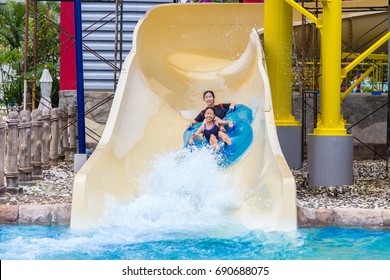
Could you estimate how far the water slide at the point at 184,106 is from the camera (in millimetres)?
7758

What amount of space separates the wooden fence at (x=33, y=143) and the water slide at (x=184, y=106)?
42.7 inches

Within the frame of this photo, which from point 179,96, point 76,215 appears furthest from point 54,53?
point 76,215

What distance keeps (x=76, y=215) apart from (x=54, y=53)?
2009cm

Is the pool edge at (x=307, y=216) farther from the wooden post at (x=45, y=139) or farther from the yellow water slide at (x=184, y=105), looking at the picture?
the wooden post at (x=45, y=139)

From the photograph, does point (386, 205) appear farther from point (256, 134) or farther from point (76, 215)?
point (76, 215)

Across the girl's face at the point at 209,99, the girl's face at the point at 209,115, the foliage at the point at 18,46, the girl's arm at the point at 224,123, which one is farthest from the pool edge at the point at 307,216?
the foliage at the point at 18,46

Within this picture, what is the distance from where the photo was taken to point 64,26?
14.6 meters

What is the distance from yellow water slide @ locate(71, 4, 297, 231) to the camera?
7.76m

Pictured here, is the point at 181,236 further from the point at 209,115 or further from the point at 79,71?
the point at 79,71

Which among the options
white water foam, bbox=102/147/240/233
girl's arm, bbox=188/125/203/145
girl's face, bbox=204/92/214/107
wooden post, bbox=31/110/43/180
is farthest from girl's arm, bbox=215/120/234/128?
wooden post, bbox=31/110/43/180

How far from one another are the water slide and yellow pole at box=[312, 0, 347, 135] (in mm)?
717

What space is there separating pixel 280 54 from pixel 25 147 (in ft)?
13.0

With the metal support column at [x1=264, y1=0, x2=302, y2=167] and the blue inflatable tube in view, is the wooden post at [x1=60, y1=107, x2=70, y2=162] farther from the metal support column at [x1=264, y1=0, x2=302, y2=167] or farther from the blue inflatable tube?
the metal support column at [x1=264, y1=0, x2=302, y2=167]

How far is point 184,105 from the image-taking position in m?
10.9
